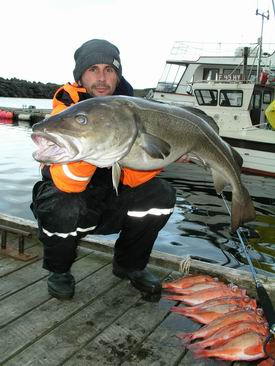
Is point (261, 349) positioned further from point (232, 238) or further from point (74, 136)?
point (232, 238)

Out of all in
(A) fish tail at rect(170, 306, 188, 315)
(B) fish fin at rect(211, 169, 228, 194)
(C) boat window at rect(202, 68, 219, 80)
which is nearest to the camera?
(A) fish tail at rect(170, 306, 188, 315)

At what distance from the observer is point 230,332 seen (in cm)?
278

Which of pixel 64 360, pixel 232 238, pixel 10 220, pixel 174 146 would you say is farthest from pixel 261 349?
pixel 232 238

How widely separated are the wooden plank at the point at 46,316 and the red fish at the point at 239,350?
0.96m

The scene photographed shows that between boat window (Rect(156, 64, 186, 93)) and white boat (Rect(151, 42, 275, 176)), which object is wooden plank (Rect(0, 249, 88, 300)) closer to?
white boat (Rect(151, 42, 275, 176))

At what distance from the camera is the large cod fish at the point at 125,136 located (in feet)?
7.86

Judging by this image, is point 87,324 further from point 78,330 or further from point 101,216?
point 101,216

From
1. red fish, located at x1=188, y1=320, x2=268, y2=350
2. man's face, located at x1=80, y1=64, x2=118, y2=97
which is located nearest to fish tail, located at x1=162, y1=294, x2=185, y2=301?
red fish, located at x1=188, y1=320, x2=268, y2=350

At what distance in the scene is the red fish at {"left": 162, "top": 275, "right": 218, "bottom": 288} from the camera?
353cm

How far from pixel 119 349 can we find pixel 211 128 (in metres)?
1.68

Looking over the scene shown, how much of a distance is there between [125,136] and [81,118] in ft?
0.93

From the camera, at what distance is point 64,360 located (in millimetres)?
2496

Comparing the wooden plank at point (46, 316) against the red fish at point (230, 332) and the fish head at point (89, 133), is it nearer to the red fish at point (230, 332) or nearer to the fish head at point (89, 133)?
the red fish at point (230, 332)

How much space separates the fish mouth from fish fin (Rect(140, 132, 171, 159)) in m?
→ 0.44
